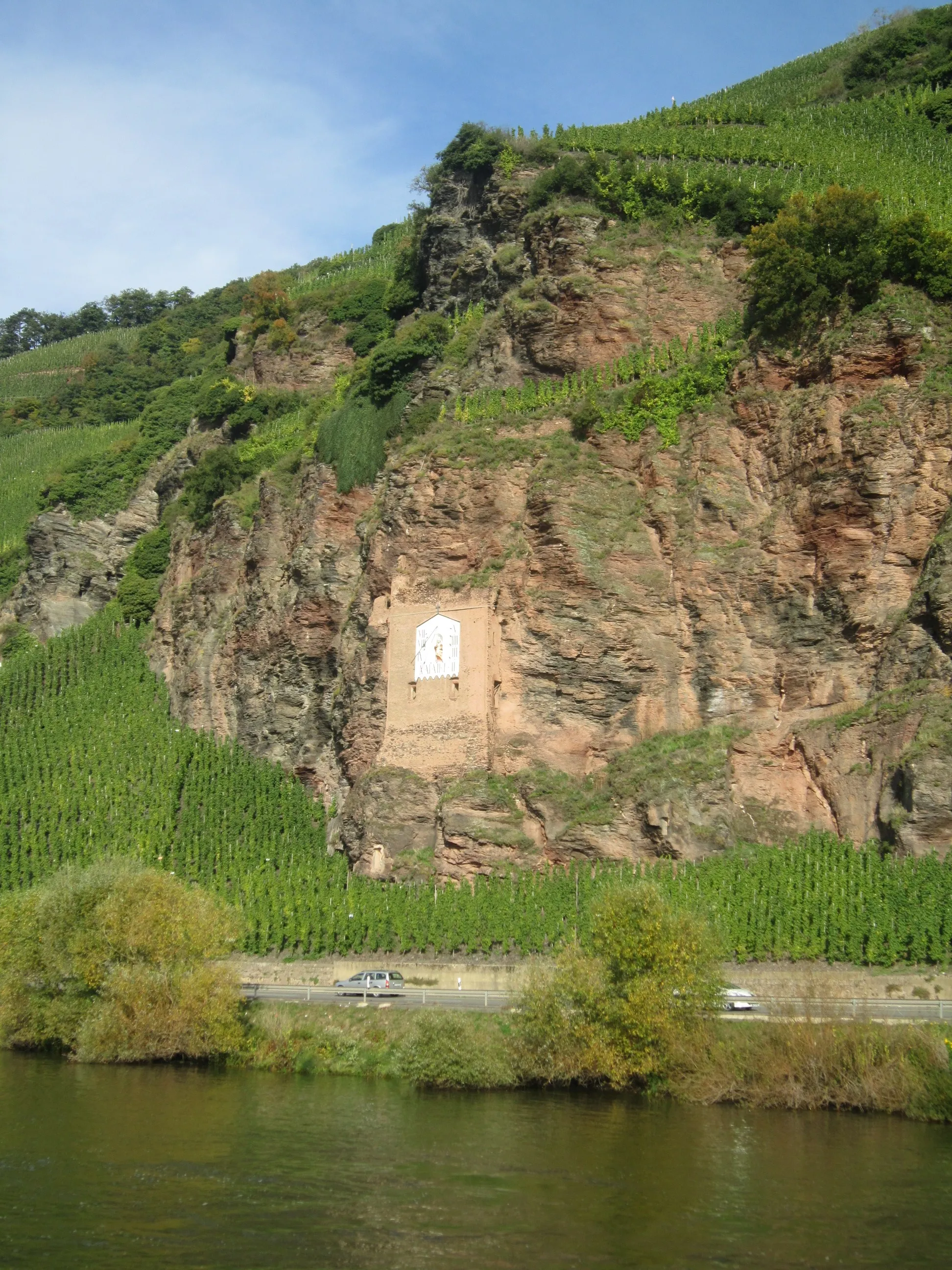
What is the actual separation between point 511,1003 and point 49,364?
351 ft

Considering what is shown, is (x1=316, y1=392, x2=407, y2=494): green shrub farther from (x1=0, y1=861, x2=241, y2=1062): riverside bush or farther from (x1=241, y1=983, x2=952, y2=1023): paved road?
(x1=0, y1=861, x2=241, y2=1062): riverside bush

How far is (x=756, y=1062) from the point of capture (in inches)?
1057

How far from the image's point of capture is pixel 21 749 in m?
51.1

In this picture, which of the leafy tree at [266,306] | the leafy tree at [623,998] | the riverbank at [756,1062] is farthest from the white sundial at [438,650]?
the leafy tree at [266,306]

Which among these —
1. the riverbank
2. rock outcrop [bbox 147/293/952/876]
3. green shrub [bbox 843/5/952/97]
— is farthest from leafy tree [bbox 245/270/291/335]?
the riverbank

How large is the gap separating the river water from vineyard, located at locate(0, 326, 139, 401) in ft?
302

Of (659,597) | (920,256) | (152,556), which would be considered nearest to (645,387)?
(659,597)

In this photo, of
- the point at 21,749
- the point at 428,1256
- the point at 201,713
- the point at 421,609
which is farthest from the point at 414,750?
the point at 428,1256

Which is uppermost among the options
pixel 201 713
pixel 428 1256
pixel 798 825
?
pixel 201 713

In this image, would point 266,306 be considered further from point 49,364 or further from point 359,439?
point 49,364

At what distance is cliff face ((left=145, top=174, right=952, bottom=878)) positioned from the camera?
119 ft

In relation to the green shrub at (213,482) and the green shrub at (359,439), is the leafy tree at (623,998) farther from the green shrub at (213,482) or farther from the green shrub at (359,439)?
the green shrub at (213,482)

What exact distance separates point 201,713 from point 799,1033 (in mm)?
30962

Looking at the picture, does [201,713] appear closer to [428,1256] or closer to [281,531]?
[281,531]
